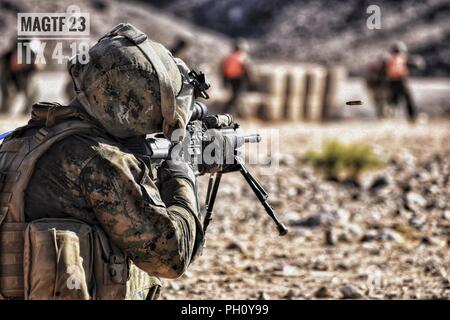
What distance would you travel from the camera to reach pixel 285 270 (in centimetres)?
747

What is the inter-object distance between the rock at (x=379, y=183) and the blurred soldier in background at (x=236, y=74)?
23.4 ft

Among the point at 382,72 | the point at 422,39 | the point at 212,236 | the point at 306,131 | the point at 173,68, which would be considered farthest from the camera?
the point at 422,39

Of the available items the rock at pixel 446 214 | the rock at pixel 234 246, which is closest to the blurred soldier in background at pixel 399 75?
the rock at pixel 446 214

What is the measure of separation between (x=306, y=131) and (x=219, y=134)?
13227 mm

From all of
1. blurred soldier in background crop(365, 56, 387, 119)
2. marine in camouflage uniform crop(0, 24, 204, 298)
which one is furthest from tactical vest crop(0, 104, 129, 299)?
blurred soldier in background crop(365, 56, 387, 119)

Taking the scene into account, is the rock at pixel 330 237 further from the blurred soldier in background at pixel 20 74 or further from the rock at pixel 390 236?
the blurred soldier in background at pixel 20 74

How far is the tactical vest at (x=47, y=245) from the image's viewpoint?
3852 mm

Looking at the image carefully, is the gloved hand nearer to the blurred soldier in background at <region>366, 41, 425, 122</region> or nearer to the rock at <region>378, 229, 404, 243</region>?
the rock at <region>378, 229, 404, 243</region>

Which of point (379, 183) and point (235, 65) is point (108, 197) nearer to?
point (379, 183)

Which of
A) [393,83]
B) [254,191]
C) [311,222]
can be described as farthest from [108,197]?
[393,83]

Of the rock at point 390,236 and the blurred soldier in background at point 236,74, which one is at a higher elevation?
the blurred soldier in background at point 236,74

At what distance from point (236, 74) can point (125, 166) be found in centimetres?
1528
